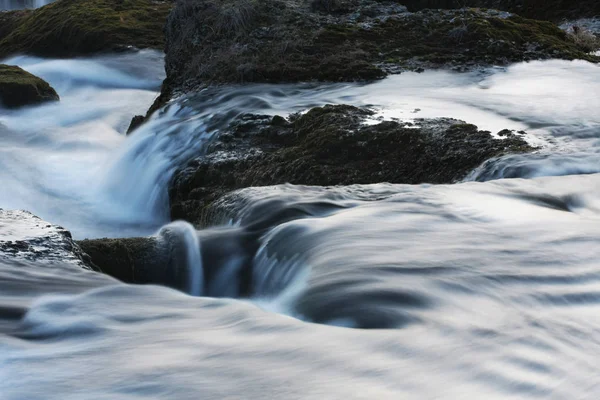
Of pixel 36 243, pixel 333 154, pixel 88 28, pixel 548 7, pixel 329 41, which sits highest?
pixel 548 7

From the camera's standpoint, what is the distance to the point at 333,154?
22.7 feet

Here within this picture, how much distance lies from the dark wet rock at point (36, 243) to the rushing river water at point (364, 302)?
116 millimetres

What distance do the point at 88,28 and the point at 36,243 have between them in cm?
1421

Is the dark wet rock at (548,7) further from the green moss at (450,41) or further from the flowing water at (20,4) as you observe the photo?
the flowing water at (20,4)

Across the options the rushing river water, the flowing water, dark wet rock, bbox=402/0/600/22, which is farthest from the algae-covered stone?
the flowing water

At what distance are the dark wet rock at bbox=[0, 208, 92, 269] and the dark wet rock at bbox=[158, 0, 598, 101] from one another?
561cm

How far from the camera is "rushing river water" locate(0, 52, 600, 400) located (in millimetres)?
3000

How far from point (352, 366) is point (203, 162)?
4.68 meters

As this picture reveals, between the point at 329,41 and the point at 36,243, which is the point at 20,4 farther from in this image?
the point at 36,243

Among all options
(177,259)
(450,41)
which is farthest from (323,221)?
(450,41)

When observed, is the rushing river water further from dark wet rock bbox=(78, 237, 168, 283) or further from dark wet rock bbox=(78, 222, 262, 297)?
dark wet rock bbox=(78, 237, 168, 283)

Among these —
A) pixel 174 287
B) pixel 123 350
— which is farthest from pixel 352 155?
pixel 123 350

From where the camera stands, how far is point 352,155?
684 centimetres

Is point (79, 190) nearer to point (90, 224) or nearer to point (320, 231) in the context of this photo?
point (90, 224)
